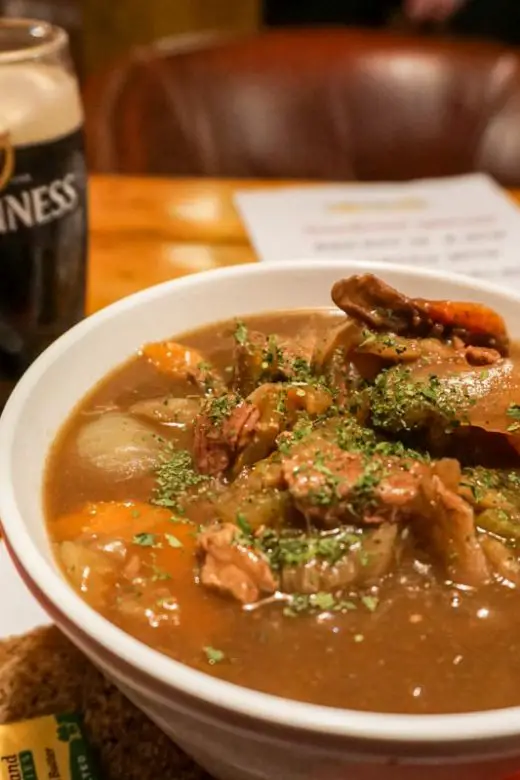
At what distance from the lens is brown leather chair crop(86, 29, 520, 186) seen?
3.20 meters

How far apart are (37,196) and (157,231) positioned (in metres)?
0.81

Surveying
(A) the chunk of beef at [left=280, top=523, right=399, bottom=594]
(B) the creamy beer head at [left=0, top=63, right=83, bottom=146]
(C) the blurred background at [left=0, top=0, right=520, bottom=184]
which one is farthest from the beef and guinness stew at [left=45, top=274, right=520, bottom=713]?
(C) the blurred background at [left=0, top=0, right=520, bottom=184]

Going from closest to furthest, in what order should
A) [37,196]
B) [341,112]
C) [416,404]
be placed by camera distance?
[416,404]
[37,196]
[341,112]

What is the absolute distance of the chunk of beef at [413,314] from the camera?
4.23 ft

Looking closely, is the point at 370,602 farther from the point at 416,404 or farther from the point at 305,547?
the point at 416,404

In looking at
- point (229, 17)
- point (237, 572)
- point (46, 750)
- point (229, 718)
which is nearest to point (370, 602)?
point (237, 572)

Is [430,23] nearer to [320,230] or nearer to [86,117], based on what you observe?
[86,117]

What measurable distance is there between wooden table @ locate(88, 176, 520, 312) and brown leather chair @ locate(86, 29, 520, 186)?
540mm

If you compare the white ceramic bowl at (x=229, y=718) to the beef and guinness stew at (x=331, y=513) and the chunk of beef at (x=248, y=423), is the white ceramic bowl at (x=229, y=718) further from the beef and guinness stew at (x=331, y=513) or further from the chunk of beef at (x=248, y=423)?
the chunk of beef at (x=248, y=423)

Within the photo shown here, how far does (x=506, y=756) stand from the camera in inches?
31.5

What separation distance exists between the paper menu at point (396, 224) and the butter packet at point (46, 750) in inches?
54.5

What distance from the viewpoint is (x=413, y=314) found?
1.30 metres

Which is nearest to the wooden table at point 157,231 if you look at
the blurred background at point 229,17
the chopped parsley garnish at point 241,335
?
the chopped parsley garnish at point 241,335

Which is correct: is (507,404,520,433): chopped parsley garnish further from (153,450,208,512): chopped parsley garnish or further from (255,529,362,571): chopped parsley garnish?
(153,450,208,512): chopped parsley garnish
